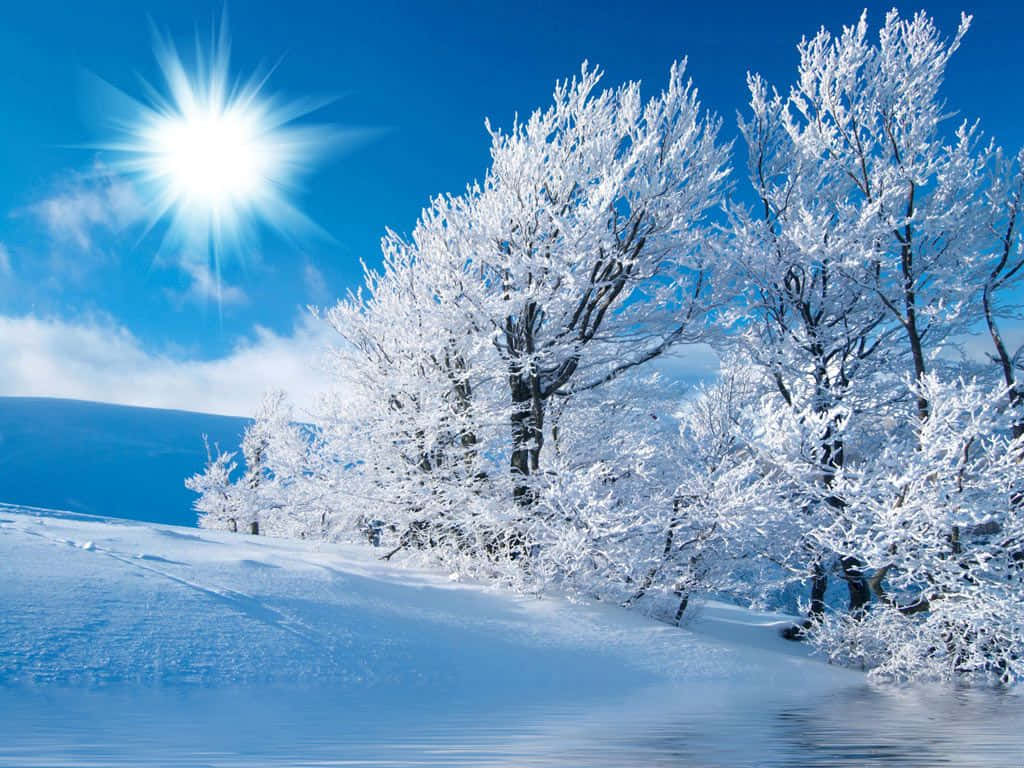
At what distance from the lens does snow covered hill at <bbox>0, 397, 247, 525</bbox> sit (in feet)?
151

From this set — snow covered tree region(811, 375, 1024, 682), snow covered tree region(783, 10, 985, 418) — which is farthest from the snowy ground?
snow covered tree region(783, 10, 985, 418)

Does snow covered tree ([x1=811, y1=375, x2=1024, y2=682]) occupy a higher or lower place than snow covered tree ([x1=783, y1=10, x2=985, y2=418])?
lower

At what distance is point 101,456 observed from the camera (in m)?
52.2

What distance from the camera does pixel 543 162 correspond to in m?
9.92

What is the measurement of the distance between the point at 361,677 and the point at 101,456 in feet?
191

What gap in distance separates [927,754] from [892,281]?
10189 mm

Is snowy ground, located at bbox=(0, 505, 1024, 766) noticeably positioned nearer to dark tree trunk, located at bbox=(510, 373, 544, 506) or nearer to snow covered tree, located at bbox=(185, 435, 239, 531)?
dark tree trunk, located at bbox=(510, 373, 544, 506)

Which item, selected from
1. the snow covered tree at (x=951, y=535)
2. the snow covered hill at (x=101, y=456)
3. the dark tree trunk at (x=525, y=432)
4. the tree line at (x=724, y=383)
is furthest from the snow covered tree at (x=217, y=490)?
the snow covered tree at (x=951, y=535)

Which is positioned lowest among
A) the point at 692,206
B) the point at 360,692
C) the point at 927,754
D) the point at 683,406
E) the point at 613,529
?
the point at 360,692

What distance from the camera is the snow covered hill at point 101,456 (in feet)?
151

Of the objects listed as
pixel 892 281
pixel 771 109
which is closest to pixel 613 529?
pixel 892 281

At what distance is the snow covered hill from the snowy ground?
4153 centimetres

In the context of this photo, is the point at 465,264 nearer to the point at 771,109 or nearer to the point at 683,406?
the point at 683,406

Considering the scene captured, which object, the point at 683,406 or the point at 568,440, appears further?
the point at 683,406
